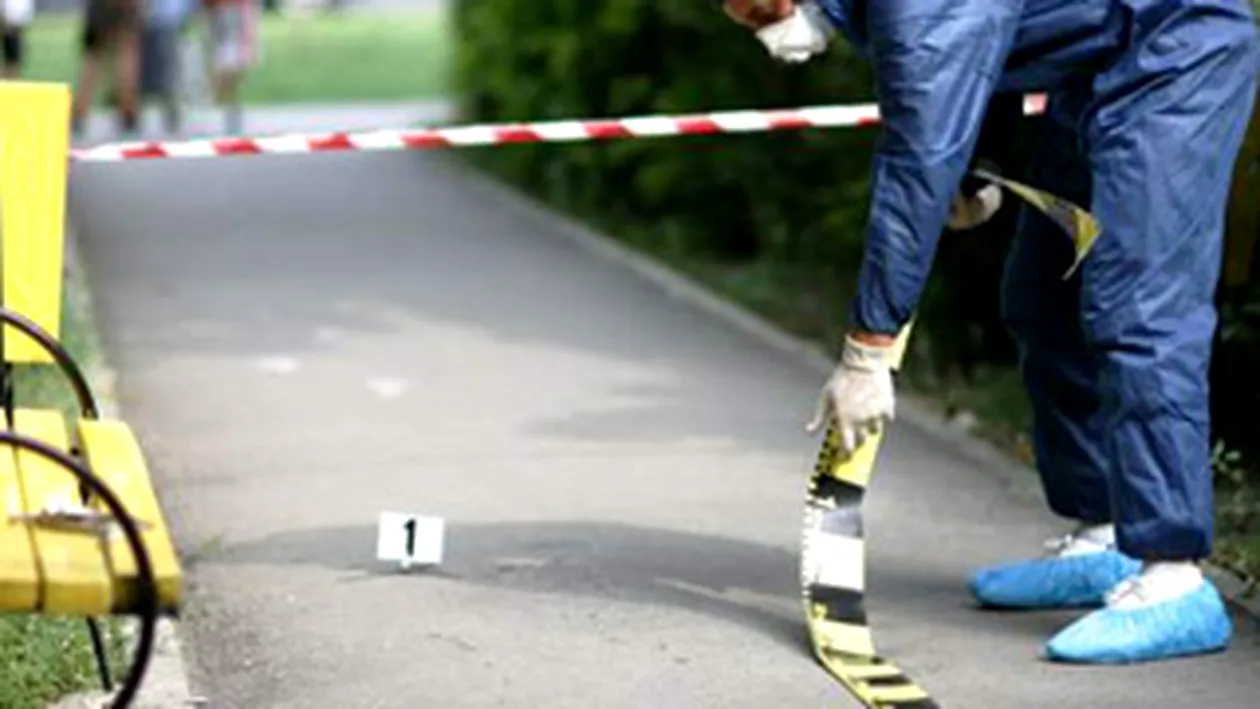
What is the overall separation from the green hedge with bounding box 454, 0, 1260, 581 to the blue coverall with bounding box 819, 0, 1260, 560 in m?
1.63

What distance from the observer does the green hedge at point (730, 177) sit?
10.4 metres

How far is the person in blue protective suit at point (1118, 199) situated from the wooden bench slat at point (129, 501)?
1.43 m

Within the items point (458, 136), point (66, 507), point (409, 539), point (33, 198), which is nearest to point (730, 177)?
point (458, 136)

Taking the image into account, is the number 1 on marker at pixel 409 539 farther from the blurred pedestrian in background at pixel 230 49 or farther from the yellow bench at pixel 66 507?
the blurred pedestrian in background at pixel 230 49

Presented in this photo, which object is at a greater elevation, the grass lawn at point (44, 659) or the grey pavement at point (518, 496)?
the grass lawn at point (44, 659)

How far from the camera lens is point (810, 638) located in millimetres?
6508

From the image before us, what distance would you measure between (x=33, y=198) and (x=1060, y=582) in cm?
276

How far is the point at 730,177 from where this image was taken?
13.7 meters

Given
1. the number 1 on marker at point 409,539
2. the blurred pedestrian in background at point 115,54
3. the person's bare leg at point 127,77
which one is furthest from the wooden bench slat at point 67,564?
the person's bare leg at point 127,77

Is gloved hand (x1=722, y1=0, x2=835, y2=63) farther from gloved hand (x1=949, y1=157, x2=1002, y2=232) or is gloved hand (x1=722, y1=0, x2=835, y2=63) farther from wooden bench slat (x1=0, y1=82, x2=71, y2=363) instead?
wooden bench slat (x1=0, y1=82, x2=71, y2=363)

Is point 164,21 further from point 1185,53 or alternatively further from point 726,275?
point 1185,53

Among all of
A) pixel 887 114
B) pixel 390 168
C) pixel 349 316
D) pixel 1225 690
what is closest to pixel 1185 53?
pixel 887 114

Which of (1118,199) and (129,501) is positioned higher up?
(1118,199)

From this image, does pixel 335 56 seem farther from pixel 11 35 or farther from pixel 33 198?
pixel 33 198
